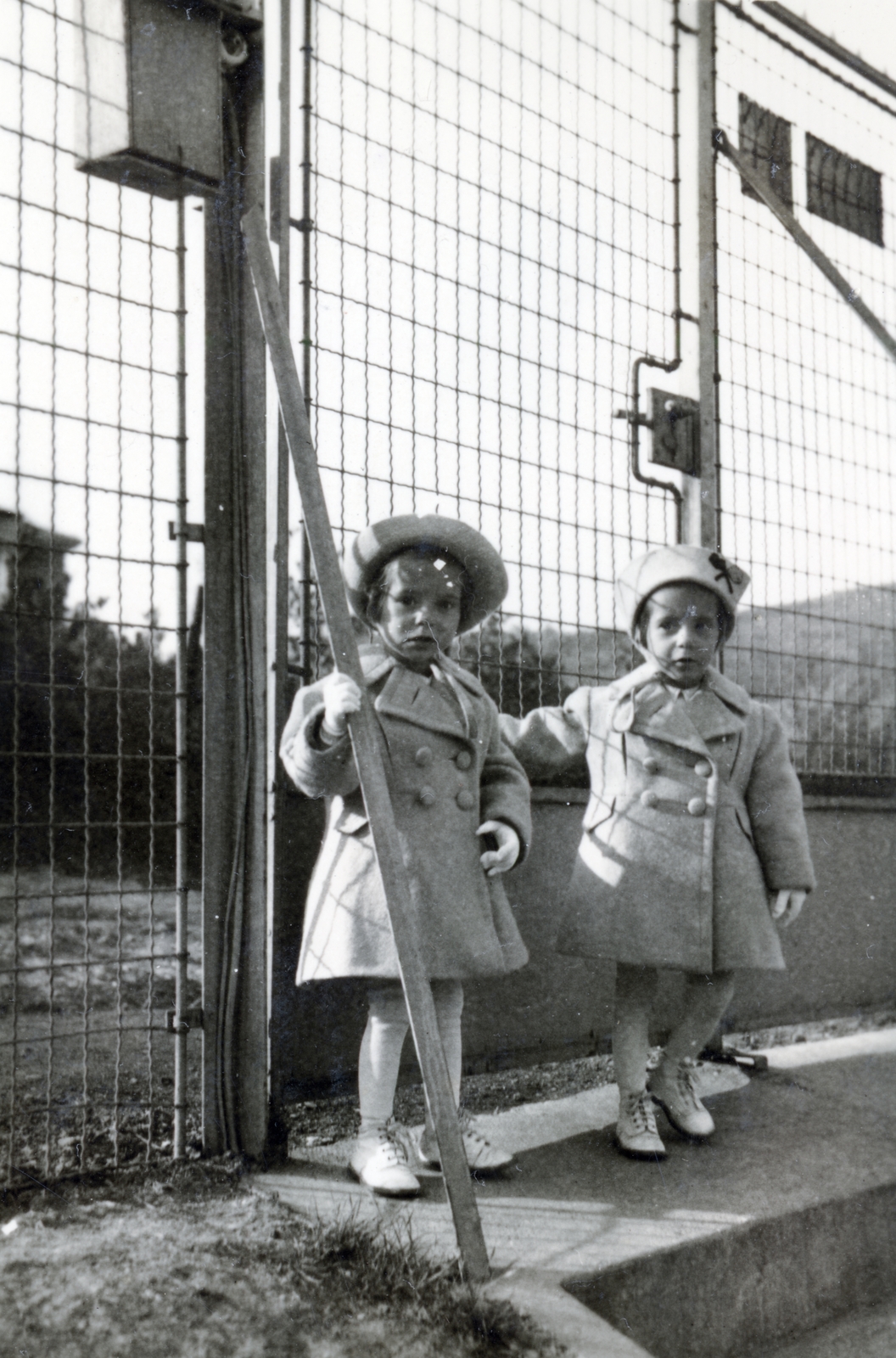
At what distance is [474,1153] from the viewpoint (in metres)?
2.70

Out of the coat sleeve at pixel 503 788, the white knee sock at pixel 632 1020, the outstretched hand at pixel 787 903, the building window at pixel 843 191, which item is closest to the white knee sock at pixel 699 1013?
the white knee sock at pixel 632 1020

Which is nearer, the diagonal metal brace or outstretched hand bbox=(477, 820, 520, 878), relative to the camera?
outstretched hand bbox=(477, 820, 520, 878)

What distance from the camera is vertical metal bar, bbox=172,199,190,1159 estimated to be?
2.68 metres

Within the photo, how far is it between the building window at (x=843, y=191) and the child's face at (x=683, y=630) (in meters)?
2.26

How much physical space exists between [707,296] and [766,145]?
74 cm

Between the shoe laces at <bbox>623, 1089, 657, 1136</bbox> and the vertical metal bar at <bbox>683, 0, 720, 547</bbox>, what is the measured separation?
6.25 ft

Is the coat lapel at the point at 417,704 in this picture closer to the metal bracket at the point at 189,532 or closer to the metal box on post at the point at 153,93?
the metal bracket at the point at 189,532

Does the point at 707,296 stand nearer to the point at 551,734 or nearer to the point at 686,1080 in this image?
the point at 551,734

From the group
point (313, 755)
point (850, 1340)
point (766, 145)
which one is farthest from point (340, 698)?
point (766, 145)

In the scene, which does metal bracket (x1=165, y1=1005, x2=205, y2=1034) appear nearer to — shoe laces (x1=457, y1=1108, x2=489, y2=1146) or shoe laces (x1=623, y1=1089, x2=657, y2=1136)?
shoe laces (x1=457, y1=1108, x2=489, y2=1146)

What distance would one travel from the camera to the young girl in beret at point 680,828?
2996 mm

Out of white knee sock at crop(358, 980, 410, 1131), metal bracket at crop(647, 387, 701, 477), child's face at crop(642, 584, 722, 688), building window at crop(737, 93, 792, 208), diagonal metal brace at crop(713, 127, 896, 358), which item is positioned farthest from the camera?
building window at crop(737, 93, 792, 208)

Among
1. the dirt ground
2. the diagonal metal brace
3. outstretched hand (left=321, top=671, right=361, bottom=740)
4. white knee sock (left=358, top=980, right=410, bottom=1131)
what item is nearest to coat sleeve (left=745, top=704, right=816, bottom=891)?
white knee sock (left=358, top=980, right=410, bottom=1131)

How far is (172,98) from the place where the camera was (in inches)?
103
